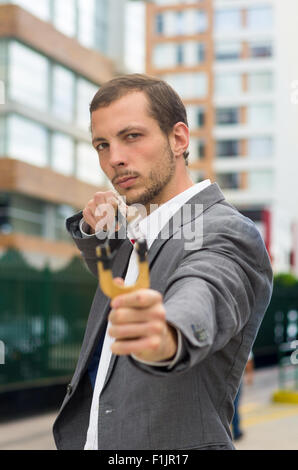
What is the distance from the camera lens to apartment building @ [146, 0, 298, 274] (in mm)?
66438

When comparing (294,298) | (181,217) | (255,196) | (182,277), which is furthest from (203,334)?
(255,196)

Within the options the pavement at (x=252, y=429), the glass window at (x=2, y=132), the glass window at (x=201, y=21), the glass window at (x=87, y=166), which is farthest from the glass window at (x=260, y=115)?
the pavement at (x=252, y=429)

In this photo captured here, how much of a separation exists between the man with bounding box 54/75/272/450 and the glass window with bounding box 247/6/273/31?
67.4 m

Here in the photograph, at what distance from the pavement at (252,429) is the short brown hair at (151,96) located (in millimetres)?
7014

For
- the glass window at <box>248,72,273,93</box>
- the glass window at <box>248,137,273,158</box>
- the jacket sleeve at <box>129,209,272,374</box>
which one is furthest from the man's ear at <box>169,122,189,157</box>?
the glass window at <box>248,72,273,93</box>

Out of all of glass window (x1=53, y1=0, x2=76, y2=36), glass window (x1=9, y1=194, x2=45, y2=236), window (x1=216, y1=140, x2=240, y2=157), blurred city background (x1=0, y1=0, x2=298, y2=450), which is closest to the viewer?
blurred city background (x1=0, y1=0, x2=298, y2=450)

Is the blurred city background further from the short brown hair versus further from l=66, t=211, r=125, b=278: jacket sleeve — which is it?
the short brown hair

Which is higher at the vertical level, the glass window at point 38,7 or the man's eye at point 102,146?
the glass window at point 38,7

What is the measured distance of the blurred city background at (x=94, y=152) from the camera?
11.7 m

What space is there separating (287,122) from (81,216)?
66.9 m

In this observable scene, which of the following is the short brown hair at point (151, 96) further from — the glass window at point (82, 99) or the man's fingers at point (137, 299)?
the glass window at point (82, 99)

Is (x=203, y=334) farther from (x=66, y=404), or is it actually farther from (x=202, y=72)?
(x=202, y=72)

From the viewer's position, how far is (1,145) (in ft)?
104

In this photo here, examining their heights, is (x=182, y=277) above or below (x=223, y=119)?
below
